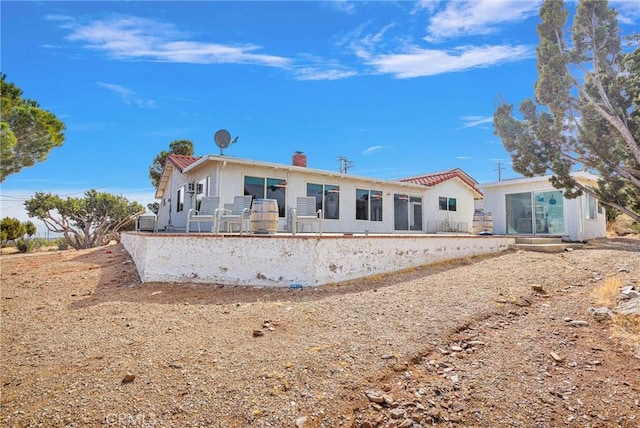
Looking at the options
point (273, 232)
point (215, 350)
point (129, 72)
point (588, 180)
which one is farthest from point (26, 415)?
point (588, 180)

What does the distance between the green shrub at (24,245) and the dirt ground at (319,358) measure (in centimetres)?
1800

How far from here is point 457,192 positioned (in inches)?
693

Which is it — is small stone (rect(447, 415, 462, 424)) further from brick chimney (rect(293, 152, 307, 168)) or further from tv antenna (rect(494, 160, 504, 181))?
tv antenna (rect(494, 160, 504, 181))

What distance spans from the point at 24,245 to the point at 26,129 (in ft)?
42.3

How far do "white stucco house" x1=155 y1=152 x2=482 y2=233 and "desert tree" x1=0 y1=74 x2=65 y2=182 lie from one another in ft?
13.2

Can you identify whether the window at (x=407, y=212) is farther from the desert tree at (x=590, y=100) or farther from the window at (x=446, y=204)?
the desert tree at (x=590, y=100)

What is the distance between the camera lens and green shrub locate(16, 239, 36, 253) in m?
20.3

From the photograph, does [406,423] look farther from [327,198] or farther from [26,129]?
[26,129]

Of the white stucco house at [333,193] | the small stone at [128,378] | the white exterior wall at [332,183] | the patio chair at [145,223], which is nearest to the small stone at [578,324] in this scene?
the small stone at [128,378]

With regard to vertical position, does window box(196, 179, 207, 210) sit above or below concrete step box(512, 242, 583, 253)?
above

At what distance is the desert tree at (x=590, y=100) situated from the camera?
28.8ft

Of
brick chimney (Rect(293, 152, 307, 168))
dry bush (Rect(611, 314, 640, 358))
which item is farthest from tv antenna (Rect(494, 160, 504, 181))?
dry bush (Rect(611, 314, 640, 358))

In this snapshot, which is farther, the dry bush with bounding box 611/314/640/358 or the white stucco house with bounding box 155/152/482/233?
the white stucco house with bounding box 155/152/482/233

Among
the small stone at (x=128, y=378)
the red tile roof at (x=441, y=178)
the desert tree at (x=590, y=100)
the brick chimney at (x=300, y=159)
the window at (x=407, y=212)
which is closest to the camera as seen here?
the small stone at (x=128, y=378)
